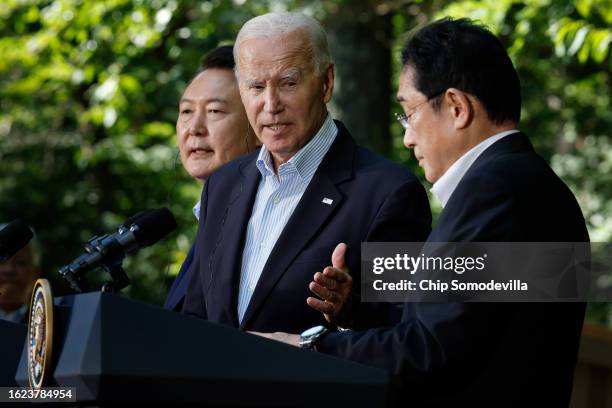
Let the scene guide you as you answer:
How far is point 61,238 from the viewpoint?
1373cm

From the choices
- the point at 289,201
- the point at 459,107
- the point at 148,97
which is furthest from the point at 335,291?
the point at 148,97

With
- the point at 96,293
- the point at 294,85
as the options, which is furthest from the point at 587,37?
the point at 96,293

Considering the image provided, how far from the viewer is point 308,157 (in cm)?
379

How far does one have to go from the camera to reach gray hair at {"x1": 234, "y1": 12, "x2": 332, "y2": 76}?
384 centimetres

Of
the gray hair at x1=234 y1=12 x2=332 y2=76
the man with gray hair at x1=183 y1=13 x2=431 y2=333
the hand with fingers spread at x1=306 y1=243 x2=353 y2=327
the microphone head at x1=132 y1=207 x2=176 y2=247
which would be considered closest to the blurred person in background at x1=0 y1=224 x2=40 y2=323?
the man with gray hair at x1=183 y1=13 x2=431 y2=333

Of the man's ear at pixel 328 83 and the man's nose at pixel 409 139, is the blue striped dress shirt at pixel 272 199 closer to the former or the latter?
the man's ear at pixel 328 83

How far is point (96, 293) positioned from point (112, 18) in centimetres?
805

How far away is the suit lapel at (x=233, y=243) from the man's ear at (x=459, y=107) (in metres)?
0.93

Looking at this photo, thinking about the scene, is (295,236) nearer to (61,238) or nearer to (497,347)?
(497,347)

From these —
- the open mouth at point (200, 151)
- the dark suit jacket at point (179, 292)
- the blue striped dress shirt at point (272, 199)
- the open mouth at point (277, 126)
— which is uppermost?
the open mouth at point (200, 151)

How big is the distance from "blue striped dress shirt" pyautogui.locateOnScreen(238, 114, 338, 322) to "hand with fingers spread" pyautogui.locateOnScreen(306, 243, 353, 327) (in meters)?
0.43

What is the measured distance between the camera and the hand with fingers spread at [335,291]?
9.95 feet

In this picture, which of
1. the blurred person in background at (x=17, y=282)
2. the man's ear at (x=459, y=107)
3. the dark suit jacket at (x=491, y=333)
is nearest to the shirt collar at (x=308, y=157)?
the man's ear at (x=459, y=107)

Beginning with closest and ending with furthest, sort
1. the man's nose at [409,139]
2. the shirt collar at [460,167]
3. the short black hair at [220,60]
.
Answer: the shirt collar at [460,167] → the man's nose at [409,139] → the short black hair at [220,60]
